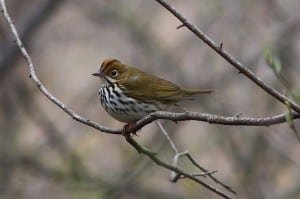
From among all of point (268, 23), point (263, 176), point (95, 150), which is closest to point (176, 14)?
point (263, 176)

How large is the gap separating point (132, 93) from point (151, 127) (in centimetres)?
438

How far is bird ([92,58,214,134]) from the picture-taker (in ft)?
16.5

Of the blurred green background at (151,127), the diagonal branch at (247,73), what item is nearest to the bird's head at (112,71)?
the blurred green background at (151,127)

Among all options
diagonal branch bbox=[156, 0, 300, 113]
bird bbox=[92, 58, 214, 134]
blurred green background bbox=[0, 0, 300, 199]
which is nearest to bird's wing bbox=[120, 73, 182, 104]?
bird bbox=[92, 58, 214, 134]

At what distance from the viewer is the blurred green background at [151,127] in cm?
712

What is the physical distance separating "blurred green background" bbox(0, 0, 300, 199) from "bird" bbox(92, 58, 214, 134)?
124cm

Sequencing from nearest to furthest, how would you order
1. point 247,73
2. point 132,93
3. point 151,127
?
1. point 247,73
2. point 132,93
3. point 151,127

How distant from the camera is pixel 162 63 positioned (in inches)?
316

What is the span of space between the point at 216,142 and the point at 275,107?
613 millimetres

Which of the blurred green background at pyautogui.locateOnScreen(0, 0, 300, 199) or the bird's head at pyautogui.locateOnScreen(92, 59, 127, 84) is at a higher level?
the blurred green background at pyautogui.locateOnScreen(0, 0, 300, 199)

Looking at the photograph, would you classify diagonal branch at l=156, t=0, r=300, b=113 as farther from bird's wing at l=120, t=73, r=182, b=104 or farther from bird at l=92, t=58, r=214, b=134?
bird's wing at l=120, t=73, r=182, b=104

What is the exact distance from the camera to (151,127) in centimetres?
962

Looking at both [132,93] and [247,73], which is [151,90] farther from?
[247,73]

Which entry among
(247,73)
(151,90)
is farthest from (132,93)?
(247,73)
